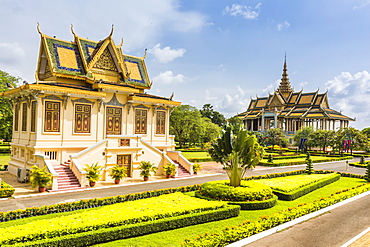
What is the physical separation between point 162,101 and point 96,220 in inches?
663

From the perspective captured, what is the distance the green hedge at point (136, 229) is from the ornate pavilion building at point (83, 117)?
9356mm

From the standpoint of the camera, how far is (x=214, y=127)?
59.6 metres

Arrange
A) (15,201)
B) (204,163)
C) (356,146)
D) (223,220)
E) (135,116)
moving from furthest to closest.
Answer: (356,146)
(204,163)
(135,116)
(15,201)
(223,220)

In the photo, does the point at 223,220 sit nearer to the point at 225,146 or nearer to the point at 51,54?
the point at 225,146

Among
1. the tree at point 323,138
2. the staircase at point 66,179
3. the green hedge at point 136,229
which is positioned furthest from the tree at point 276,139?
the green hedge at point 136,229

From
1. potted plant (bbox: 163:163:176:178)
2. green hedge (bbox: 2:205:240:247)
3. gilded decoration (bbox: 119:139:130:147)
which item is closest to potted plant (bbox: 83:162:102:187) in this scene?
gilded decoration (bbox: 119:139:130:147)

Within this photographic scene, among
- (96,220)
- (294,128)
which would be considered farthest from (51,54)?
(294,128)

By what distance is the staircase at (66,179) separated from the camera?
18.0 metres

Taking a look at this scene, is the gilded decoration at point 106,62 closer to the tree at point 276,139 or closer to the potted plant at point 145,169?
the potted plant at point 145,169

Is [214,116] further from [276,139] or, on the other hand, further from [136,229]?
[136,229]

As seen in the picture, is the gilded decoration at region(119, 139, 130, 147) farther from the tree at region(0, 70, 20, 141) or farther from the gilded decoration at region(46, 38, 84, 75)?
the tree at region(0, 70, 20, 141)

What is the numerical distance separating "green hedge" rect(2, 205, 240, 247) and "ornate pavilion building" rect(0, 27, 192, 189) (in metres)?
9.36

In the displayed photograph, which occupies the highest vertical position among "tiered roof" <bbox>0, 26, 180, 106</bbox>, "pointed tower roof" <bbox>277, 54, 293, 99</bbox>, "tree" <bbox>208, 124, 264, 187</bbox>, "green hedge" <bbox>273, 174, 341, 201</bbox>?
"pointed tower roof" <bbox>277, 54, 293, 99</bbox>

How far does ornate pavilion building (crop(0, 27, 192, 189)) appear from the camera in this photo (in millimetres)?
20109
